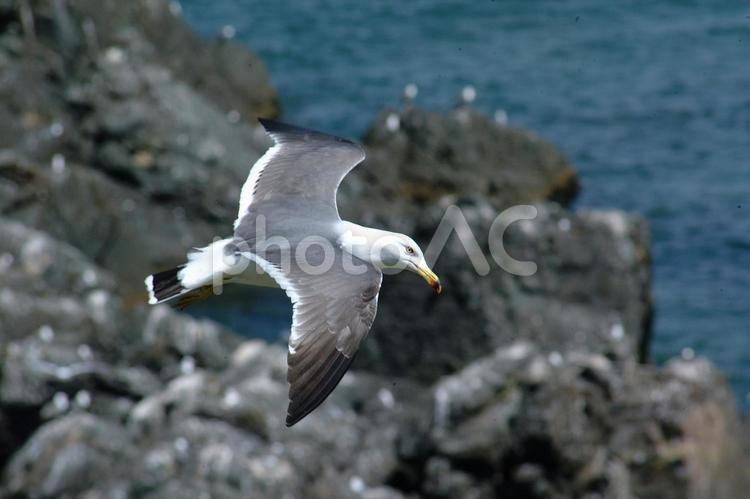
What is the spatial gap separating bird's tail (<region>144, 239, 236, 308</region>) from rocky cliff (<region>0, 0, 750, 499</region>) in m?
3.26

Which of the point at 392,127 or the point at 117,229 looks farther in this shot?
the point at 392,127

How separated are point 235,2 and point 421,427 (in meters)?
21.0

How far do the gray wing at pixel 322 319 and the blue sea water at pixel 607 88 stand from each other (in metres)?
10.1

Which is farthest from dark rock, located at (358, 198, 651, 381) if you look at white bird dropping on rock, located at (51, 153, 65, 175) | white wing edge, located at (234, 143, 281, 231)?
white wing edge, located at (234, 143, 281, 231)

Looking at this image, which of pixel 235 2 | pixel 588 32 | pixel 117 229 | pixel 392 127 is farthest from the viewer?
pixel 235 2

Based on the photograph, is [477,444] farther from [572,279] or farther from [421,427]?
[572,279]

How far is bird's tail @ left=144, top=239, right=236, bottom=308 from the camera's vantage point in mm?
7270

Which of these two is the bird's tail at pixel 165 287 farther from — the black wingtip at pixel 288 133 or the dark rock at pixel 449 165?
the dark rock at pixel 449 165

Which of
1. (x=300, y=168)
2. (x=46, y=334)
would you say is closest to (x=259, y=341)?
(x=46, y=334)

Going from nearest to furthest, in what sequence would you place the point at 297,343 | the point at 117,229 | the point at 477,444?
the point at 297,343 → the point at 477,444 → the point at 117,229

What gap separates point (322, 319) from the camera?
698 centimetres

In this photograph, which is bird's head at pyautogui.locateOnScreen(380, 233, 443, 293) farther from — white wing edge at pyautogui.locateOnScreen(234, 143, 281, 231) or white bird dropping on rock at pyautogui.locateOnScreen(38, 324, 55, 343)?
white bird dropping on rock at pyautogui.locateOnScreen(38, 324, 55, 343)

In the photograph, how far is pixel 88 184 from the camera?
16859 millimetres

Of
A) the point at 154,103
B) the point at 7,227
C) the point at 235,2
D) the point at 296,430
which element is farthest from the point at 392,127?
the point at 235,2
